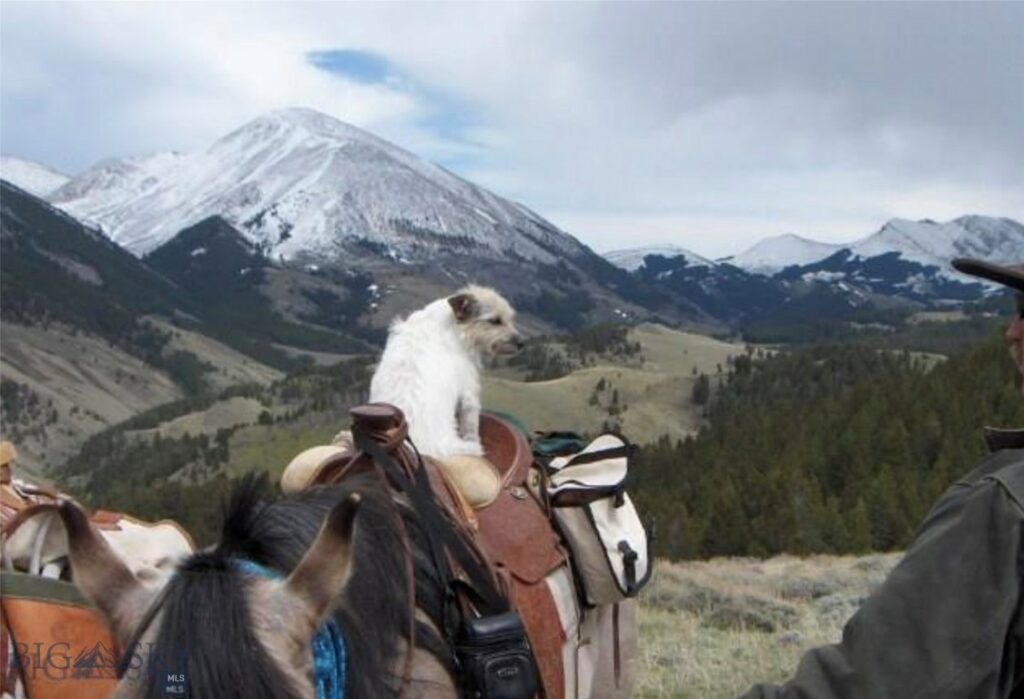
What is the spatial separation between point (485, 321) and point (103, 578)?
5.54m

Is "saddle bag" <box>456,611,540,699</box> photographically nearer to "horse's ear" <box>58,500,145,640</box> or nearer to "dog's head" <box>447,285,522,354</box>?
"horse's ear" <box>58,500,145,640</box>

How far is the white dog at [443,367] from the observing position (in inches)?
212

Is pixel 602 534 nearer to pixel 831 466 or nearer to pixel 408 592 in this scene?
pixel 408 592

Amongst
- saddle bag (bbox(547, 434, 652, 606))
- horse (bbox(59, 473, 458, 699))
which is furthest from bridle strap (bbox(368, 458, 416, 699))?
saddle bag (bbox(547, 434, 652, 606))

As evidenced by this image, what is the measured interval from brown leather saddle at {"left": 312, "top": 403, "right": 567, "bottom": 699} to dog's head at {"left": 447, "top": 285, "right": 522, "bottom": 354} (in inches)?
140

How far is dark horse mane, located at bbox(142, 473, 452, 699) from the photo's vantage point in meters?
1.90

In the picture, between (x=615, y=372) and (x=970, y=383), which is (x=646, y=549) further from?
(x=615, y=372)

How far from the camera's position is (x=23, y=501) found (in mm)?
3070

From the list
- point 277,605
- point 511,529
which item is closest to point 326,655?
point 277,605

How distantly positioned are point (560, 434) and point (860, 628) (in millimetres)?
2997

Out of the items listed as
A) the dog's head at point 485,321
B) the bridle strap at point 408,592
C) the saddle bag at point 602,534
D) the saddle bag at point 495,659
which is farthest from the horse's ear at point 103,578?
the dog's head at point 485,321

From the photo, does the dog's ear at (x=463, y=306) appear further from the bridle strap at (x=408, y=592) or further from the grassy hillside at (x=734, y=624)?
the bridle strap at (x=408, y=592)

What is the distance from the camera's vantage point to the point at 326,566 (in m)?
1.95

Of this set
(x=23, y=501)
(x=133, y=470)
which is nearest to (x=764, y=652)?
(x=23, y=501)
